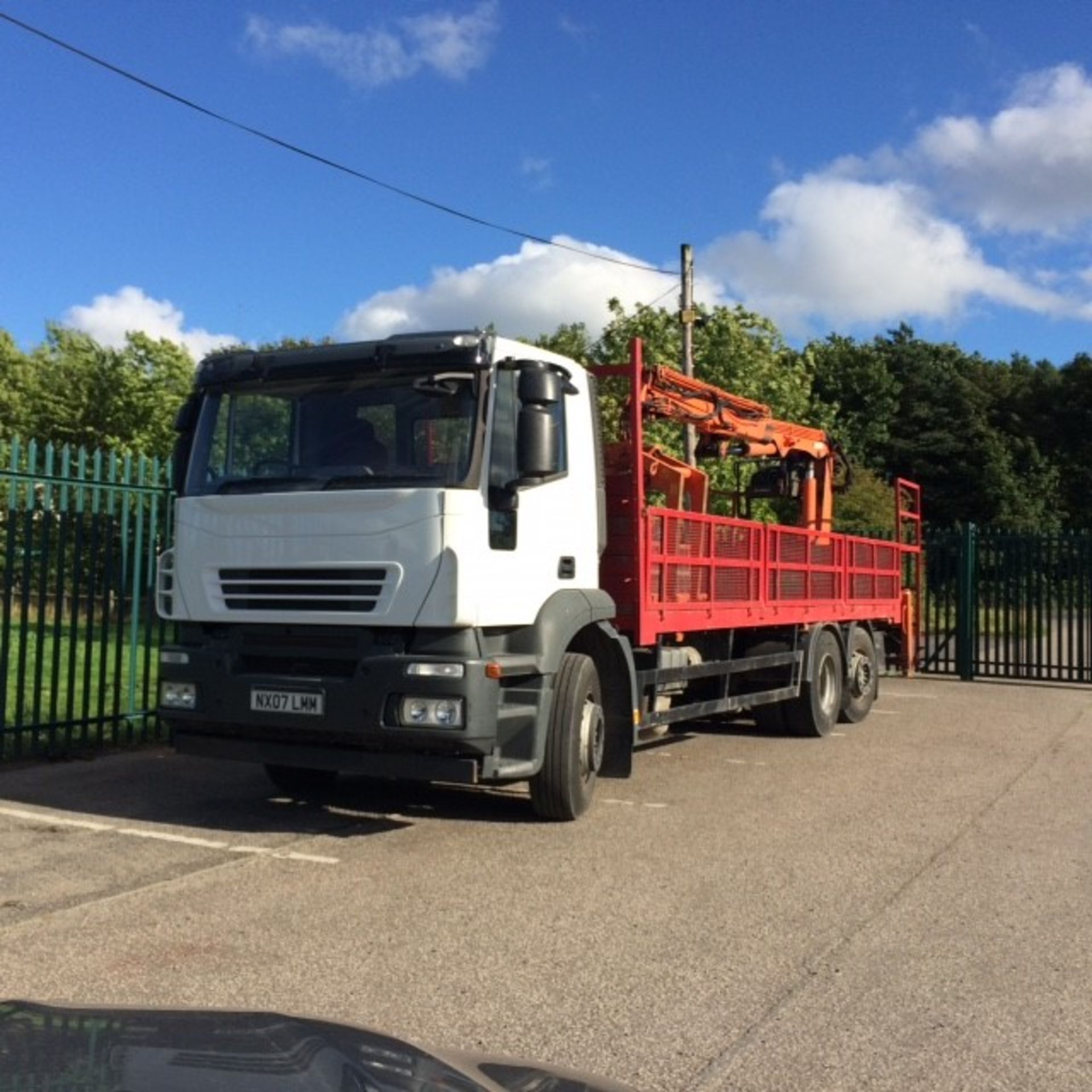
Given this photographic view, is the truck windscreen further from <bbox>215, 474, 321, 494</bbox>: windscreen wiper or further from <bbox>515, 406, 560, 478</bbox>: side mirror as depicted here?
<bbox>515, 406, 560, 478</bbox>: side mirror

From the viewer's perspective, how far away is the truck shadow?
7.16 m

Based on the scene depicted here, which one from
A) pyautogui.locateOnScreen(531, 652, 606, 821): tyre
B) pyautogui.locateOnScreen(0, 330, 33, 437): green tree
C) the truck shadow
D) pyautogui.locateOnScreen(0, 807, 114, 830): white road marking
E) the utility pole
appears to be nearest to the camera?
pyautogui.locateOnScreen(531, 652, 606, 821): tyre

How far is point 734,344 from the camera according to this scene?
23.6m

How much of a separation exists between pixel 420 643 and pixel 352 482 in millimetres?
1001

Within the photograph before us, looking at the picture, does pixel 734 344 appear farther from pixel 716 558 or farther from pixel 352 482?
pixel 352 482

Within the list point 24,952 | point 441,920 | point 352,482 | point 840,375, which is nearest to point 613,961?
point 441,920

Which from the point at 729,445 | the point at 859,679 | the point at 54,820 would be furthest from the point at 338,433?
the point at 859,679

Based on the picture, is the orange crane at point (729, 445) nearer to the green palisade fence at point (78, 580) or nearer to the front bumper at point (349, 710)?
the front bumper at point (349, 710)

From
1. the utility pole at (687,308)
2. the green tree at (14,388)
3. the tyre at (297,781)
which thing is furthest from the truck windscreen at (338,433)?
the green tree at (14,388)

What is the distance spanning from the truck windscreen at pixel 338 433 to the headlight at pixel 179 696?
1174 mm

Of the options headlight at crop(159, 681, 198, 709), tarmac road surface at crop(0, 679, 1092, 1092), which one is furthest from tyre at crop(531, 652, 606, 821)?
headlight at crop(159, 681, 198, 709)

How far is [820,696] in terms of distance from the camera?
11.4 meters

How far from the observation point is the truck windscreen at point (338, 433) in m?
6.35

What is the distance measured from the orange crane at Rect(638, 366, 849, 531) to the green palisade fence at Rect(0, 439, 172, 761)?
422 centimetres
